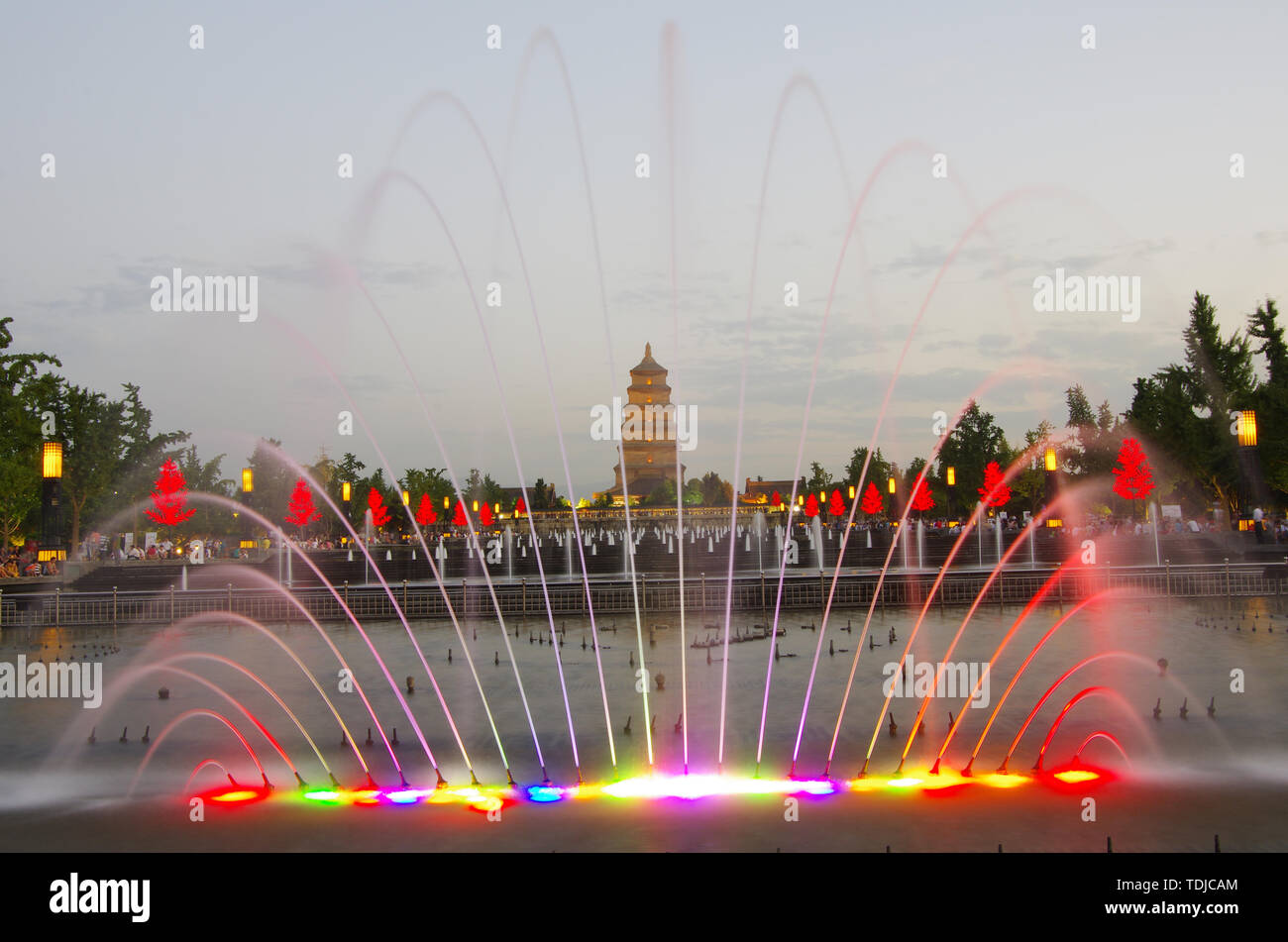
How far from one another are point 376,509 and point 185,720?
8308 centimetres

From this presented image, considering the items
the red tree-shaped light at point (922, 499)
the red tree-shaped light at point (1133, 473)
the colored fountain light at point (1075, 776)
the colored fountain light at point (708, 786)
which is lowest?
the colored fountain light at point (1075, 776)

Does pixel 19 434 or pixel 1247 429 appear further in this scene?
pixel 19 434

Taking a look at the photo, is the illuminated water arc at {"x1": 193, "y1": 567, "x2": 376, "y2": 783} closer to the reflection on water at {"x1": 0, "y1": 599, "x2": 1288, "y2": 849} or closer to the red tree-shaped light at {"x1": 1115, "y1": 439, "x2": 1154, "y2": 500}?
the reflection on water at {"x1": 0, "y1": 599, "x2": 1288, "y2": 849}

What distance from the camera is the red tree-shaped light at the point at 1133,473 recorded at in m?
61.5

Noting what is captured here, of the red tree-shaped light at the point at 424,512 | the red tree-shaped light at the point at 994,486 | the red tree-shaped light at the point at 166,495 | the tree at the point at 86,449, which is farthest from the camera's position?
the red tree-shaped light at the point at 424,512

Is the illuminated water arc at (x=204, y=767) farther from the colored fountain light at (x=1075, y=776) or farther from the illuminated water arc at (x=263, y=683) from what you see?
the colored fountain light at (x=1075, y=776)

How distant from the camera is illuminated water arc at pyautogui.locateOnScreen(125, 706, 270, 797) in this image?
11523 mm

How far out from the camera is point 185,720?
15.1 metres

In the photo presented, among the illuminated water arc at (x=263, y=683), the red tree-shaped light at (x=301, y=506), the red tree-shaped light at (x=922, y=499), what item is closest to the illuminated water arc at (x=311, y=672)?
the illuminated water arc at (x=263, y=683)

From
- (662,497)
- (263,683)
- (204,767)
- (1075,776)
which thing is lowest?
(1075,776)

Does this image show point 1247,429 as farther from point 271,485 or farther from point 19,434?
point 271,485
